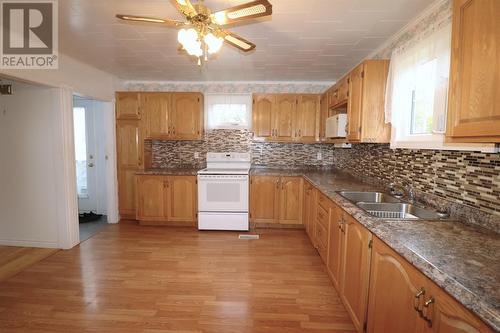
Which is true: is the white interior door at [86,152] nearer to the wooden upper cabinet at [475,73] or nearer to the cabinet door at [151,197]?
the cabinet door at [151,197]

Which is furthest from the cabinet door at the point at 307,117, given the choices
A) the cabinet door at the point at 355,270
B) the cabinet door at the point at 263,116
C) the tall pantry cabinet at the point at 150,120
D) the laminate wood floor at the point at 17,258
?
the laminate wood floor at the point at 17,258

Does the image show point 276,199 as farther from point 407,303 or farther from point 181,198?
point 407,303

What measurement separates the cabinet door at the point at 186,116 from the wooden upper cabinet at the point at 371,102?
2363 millimetres

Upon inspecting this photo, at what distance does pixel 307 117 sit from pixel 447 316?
3233 millimetres

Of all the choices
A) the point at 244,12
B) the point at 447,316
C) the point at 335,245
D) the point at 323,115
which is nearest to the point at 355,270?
the point at 335,245

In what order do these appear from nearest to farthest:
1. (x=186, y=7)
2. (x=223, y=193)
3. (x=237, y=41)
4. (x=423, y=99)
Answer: (x=186, y=7) < (x=237, y=41) < (x=423, y=99) < (x=223, y=193)

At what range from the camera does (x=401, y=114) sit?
2.14 meters

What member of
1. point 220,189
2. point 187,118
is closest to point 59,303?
point 220,189

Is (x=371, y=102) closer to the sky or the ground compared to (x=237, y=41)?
closer to the ground

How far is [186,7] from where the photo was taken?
1392 mm

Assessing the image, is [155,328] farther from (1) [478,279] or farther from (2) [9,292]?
(1) [478,279]

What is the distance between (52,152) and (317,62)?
3333 mm

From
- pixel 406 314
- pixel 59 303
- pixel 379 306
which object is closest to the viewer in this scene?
pixel 406 314

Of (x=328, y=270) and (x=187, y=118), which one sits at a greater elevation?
(x=187, y=118)
